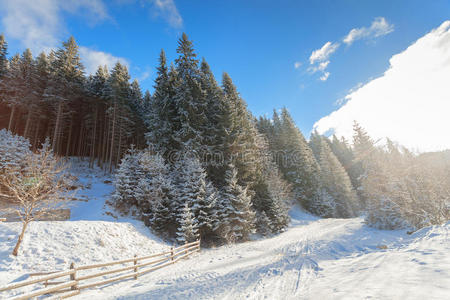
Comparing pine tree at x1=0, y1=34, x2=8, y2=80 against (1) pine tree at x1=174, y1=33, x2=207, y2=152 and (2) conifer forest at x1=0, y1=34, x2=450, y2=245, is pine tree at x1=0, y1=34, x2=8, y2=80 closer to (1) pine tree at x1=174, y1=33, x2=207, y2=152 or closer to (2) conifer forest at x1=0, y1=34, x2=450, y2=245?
(2) conifer forest at x1=0, y1=34, x2=450, y2=245

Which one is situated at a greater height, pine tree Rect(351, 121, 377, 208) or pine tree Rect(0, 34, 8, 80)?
pine tree Rect(0, 34, 8, 80)

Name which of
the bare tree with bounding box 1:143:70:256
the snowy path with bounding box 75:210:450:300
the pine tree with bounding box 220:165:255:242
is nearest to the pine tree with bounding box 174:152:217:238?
the pine tree with bounding box 220:165:255:242

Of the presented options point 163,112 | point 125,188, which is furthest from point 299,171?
point 125,188

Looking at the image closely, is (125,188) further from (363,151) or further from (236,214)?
(363,151)

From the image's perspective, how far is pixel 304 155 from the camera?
128ft

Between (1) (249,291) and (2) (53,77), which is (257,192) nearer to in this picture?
(1) (249,291)

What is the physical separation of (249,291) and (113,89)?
35.2 metres

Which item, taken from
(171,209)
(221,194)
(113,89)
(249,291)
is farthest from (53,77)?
(249,291)

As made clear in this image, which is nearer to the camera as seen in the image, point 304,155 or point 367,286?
point 367,286

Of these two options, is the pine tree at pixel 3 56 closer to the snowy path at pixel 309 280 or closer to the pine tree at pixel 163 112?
the pine tree at pixel 163 112

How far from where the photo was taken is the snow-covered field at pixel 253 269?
512 cm

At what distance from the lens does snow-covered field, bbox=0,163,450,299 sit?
201 inches

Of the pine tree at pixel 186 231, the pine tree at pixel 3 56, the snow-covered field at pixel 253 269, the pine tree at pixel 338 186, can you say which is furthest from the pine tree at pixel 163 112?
the pine tree at pixel 338 186

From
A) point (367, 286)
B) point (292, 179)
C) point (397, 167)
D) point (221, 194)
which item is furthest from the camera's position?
point (292, 179)
